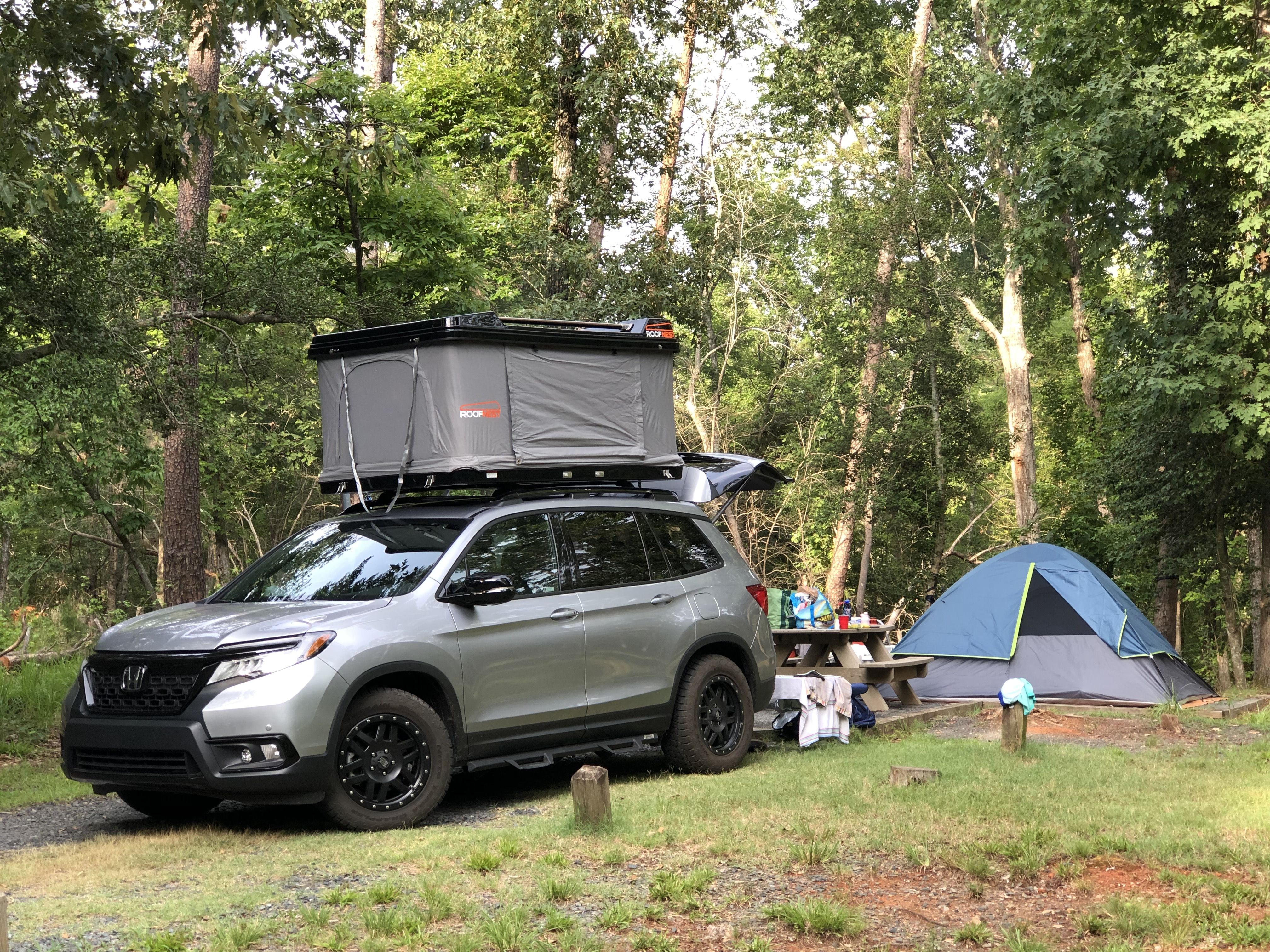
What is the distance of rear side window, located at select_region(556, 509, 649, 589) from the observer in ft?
26.5

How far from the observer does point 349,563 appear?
7453 mm

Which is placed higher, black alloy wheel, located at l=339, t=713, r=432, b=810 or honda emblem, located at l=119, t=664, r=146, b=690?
honda emblem, located at l=119, t=664, r=146, b=690

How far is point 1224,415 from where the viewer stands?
48.1 ft

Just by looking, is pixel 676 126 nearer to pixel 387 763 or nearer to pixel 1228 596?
pixel 1228 596

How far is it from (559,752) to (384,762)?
1326mm

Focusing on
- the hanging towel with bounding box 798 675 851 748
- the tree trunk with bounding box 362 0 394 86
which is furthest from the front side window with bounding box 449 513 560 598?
the tree trunk with bounding box 362 0 394 86

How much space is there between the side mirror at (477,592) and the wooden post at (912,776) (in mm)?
2627

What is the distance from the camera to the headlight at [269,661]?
641 cm

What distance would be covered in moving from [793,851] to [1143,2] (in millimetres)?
13345

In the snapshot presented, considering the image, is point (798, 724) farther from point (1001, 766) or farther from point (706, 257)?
point (706, 257)

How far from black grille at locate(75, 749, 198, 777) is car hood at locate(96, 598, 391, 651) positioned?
539 millimetres

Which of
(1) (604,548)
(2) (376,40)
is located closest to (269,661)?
(1) (604,548)

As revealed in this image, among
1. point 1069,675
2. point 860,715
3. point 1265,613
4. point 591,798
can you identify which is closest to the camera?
point 591,798

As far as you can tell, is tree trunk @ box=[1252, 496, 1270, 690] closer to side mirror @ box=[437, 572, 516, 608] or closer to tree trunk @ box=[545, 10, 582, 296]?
tree trunk @ box=[545, 10, 582, 296]
